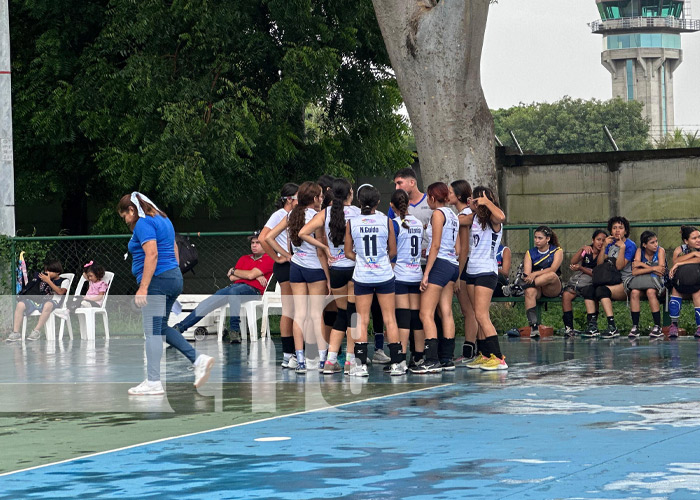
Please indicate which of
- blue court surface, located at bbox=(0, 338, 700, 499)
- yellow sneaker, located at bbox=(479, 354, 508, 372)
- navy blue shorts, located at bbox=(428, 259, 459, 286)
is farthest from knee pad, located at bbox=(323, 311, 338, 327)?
yellow sneaker, located at bbox=(479, 354, 508, 372)

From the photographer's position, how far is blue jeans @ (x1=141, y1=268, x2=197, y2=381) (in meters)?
10.4

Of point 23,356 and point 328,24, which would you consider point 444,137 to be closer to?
point 328,24

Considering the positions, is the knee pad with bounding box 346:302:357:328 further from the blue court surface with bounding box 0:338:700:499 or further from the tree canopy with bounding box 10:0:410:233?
the tree canopy with bounding box 10:0:410:233

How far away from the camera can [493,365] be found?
38.8 ft

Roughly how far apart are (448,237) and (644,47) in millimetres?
136107

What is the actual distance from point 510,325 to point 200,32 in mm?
7268

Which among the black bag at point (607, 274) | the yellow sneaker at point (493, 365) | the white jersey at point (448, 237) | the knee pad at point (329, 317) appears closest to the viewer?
the white jersey at point (448, 237)

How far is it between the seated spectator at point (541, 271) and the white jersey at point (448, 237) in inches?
172

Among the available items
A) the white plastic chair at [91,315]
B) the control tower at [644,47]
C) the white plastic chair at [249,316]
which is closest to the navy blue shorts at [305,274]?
the white plastic chair at [249,316]

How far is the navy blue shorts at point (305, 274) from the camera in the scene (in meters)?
11.6

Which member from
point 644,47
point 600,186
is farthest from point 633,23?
point 600,186

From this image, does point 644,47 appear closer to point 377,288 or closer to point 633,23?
point 633,23

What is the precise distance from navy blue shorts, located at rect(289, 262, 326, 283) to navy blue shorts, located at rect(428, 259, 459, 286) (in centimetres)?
109

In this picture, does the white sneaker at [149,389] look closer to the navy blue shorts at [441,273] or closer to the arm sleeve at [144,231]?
the arm sleeve at [144,231]
